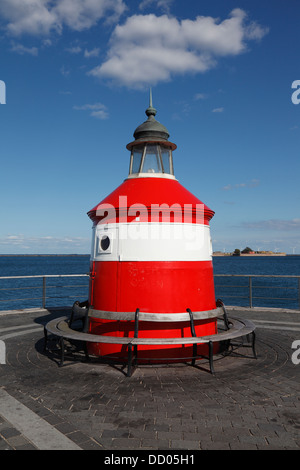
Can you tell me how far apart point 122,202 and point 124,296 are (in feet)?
6.43

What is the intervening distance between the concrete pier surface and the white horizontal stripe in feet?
6.94

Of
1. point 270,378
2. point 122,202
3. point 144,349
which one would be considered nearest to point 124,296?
point 144,349

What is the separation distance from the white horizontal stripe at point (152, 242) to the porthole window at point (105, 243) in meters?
0.02

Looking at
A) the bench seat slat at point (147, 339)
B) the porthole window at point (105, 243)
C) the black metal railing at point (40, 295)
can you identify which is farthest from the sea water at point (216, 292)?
the porthole window at point (105, 243)

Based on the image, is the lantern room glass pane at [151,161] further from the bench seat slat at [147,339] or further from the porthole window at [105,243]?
the bench seat slat at [147,339]

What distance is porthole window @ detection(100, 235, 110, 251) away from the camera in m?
7.39

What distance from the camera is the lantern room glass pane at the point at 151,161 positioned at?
8.25m

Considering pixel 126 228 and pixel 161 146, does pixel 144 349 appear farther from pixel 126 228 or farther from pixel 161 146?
pixel 161 146

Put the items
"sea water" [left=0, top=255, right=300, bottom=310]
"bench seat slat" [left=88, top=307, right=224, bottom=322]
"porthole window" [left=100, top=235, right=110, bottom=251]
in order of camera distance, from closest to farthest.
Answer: "bench seat slat" [left=88, top=307, right=224, bottom=322] < "porthole window" [left=100, top=235, right=110, bottom=251] < "sea water" [left=0, top=255, right=300, bottom=310]

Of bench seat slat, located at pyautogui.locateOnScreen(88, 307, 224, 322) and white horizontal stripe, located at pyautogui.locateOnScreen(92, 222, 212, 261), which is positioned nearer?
bench seat slat, located at pyautogui.locateOnScreen(88, 307, 224, 322)

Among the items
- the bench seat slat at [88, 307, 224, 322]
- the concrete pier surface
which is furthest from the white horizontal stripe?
the concrete pier surface

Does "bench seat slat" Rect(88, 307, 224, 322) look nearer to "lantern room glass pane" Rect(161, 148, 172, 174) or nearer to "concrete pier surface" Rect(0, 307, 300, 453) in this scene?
"concrete pier surface" Rect(0, 307, 300, 453)

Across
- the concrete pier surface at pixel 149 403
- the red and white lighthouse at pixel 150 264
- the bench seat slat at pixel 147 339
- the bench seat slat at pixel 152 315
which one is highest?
the red and white lighthouse at pixel 150 264

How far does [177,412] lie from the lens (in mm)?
4633
